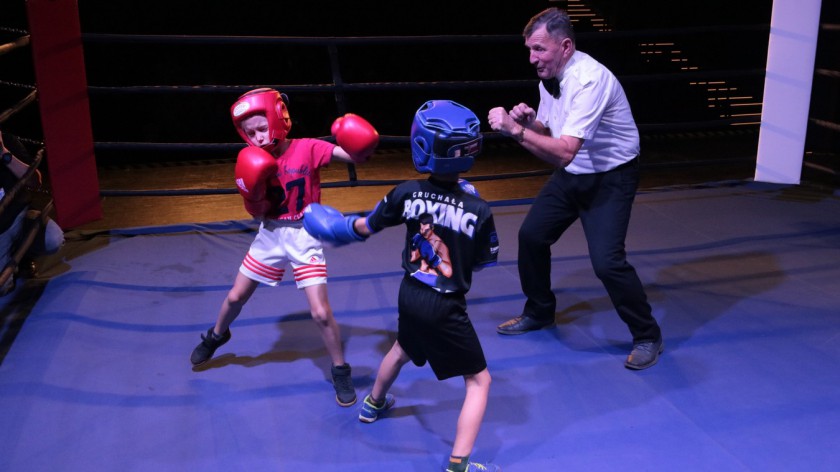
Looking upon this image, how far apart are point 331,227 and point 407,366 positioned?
845mm

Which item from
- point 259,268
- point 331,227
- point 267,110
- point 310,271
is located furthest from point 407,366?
point 267,110

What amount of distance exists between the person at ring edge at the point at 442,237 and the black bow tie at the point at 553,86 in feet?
2.46

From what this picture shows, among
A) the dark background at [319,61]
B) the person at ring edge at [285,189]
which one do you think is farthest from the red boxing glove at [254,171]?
the dark background at [319,61]

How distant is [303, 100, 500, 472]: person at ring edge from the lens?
1.96 meters

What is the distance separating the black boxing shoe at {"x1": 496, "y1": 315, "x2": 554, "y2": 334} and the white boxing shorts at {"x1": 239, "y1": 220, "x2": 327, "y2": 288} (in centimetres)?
77

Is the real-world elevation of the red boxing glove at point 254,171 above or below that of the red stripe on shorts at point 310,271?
above

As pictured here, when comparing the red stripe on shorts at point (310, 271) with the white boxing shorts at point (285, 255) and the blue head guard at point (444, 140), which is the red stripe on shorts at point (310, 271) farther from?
the blue head guard at point (444, 140)

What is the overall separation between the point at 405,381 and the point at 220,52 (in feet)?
17.2

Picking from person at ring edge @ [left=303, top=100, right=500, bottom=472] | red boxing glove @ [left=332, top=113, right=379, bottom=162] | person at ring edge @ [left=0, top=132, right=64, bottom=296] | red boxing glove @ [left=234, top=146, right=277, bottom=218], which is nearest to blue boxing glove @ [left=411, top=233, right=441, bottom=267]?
person at ring edge @ [left=303, top=100, right=500, bottom=472]

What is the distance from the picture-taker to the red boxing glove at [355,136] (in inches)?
93.1

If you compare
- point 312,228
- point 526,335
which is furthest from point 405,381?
point 312,228

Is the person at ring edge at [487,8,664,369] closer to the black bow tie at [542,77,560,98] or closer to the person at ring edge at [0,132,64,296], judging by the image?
the black bow tie at [542,77,560,98]

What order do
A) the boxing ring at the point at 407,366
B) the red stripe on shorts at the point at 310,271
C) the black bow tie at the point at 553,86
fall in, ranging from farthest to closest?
the black bow tie at the point at 553,86, the red stripe on shorts at the point at 310,271, the boxing ring at the point at 407,366

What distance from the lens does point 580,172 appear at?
9.04ft
